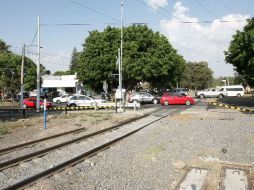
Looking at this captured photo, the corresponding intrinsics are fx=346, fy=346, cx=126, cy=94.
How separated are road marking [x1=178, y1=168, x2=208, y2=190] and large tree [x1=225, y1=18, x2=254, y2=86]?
2529 cm

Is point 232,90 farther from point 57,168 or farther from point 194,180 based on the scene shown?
point 57,168

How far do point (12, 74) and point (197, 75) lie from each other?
2975 inches

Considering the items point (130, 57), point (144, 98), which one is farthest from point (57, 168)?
point (130, 57)

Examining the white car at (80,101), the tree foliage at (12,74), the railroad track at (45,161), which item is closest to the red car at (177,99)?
the white car at (80,101)

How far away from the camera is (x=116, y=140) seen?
44.5 feet

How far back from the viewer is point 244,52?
34750 mm

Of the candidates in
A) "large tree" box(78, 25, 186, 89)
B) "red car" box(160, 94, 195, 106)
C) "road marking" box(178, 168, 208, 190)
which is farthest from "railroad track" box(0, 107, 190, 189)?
"large tree" box(78, 25, 186, 89)

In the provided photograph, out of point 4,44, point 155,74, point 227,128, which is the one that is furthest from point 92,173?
point 4,44

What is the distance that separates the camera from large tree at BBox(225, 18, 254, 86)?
107ft

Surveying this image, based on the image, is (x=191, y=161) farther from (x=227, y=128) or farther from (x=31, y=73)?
(x=31, y=73)

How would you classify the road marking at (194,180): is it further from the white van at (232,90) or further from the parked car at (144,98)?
the white van at (232,90)

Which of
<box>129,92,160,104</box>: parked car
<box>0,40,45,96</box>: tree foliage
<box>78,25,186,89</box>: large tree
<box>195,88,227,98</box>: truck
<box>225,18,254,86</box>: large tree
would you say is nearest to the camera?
<box>225,18,254,86</box>: large tree

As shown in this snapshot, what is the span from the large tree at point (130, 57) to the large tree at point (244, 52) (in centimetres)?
1183

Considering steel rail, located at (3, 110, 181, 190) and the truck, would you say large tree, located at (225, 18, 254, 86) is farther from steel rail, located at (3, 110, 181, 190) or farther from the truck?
steel rail, located at (3, 110, 181, 190)
